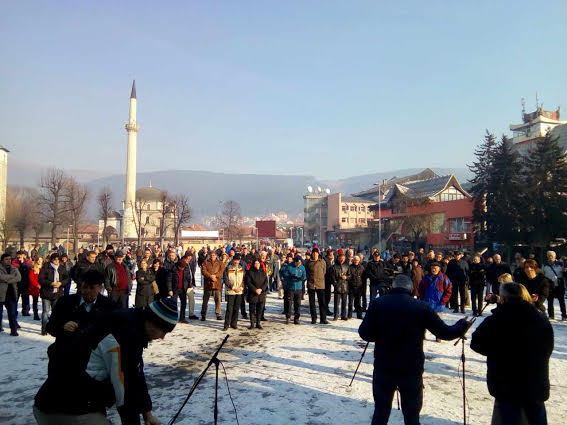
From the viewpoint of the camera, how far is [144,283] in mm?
10539

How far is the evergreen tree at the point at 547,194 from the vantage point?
101ft

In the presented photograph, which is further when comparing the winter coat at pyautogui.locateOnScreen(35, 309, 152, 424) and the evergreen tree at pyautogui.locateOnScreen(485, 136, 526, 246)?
the evergreen tree at pyautogui.locateOnScreen(485, 136, 526, 246)

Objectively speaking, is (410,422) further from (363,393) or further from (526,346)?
(363,393)

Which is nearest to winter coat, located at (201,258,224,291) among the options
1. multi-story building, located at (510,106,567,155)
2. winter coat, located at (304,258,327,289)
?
winter coat, located at (304,258,327,289)

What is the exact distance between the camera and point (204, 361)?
779 centimetres

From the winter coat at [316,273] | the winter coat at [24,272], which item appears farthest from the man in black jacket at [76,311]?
the winter coat at [24,272]

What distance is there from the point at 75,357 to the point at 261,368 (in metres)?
5.25

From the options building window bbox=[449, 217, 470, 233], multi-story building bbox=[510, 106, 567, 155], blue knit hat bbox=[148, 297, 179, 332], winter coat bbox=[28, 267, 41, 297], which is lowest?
winter coat bbox=[28, 267, 41, 297]

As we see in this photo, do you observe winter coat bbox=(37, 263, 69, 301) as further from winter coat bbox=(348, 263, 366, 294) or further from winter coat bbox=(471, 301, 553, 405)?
winter coat bbox=(471, 301, 553, 405)

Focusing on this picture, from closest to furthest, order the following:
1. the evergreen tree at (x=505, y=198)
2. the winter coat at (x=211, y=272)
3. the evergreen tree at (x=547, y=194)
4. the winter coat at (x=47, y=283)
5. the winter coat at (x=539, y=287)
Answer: the winter coat at (x=539, y=287) < the winter coat at (x=47, y=283) < the winter coat at (x=211, y=272) < the evergreen tree at (x=547, y=194) < the evergreen tree at (x=505, y=198)

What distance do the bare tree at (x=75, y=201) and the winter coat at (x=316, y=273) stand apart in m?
38.9

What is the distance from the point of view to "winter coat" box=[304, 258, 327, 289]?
11.2 m

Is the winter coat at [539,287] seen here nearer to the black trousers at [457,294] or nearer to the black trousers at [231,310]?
the black trousers at [457,294]

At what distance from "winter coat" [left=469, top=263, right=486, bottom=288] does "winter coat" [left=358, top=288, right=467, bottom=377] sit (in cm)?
984
